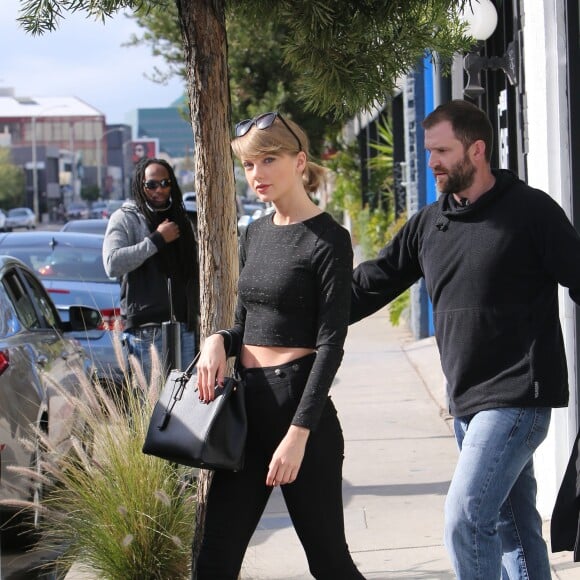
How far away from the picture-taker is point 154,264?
6.58 m

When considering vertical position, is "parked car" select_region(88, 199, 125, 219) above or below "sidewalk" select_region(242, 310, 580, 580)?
above

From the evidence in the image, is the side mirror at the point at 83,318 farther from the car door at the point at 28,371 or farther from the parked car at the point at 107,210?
the parked car at the point at 107,210

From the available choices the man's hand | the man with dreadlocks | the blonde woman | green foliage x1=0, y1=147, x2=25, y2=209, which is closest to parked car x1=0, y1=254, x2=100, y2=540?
the man with dreadlocks

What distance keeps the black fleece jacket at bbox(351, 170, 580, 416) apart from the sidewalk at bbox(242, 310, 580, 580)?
1.81 metres

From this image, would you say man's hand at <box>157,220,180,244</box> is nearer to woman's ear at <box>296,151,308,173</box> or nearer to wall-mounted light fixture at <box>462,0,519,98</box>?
wall-mounted light fixture at <box>462,0,519,98</box>

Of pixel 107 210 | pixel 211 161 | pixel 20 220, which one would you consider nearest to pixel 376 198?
pixel 211 161

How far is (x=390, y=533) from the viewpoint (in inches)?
236

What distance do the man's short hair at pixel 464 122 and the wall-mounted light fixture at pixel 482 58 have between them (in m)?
2.93

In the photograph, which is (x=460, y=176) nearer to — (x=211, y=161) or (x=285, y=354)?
(x=285, y=354)

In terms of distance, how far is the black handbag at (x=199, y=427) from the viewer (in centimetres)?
340

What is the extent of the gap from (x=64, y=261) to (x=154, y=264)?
432 cm

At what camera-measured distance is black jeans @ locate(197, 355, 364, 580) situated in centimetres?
349

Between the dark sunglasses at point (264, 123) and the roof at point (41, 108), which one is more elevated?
the roof at point (41, 108)

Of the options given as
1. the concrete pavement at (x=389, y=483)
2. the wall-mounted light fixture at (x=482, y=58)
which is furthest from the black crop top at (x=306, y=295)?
the wall-mounted light fixture at (x=482, y=58)
